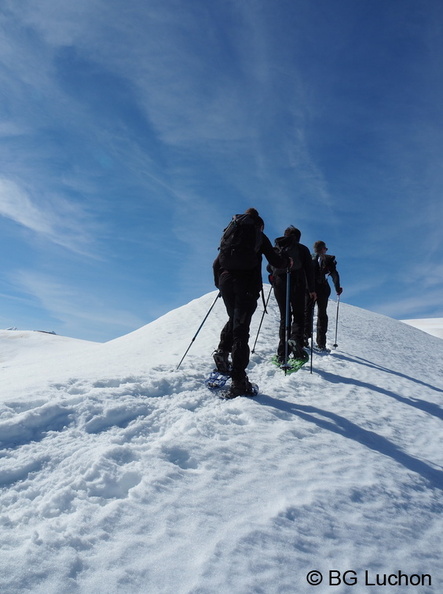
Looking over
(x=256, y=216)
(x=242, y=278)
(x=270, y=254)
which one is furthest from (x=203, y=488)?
(x=256, y=216)

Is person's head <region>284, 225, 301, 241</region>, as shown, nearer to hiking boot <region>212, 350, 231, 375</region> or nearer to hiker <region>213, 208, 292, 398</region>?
hiker <region>213, 208, 292, 398</region>

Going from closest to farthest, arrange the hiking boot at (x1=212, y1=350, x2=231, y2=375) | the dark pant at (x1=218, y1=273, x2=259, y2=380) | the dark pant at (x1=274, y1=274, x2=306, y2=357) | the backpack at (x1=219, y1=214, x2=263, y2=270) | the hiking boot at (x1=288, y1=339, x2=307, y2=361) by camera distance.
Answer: the dark pant at (x1=218, y1=273, x2=259, y2=380) → the backpack at (x1=219, y1=214, x2=263, y2=270) → the hiking boot at (x1=212, y1=350, x2=231, y2=375) → the hiking boot at (x1=288, y1=339, x2=307, y2=361) → the dark pant at (x1=274, y1=274, x2=306, y2=357)

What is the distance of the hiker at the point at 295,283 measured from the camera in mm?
7617

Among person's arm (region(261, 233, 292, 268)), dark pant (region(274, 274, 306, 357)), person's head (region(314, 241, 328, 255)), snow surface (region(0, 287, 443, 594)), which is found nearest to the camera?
snow surface (region(0, 287, 443, 594))

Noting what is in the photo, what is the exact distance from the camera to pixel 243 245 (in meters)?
5.49

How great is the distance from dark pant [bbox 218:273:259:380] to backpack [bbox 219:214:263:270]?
219 mm

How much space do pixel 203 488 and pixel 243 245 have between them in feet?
11.2

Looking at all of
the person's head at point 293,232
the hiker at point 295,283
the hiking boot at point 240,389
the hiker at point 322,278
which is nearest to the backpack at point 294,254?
the hiker at point 295,283

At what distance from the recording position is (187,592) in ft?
6.81

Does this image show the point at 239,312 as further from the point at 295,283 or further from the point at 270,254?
the point at 295,283

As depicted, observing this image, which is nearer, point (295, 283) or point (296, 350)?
point (296, 350)

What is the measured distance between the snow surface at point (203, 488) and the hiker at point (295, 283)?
5.99ft

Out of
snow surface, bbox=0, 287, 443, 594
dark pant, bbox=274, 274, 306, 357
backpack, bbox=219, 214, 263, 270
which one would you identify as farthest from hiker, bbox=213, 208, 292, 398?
dark pant, bbox=274, 274, 306, 357

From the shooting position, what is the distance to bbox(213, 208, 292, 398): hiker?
17.6 feet
